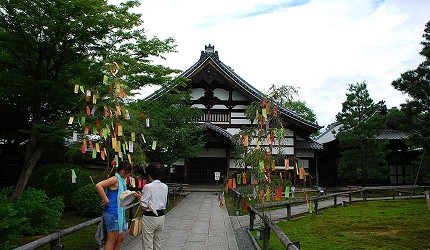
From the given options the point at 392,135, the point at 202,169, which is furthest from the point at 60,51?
the point at 392,135

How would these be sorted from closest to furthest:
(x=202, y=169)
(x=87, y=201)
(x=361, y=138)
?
(x=87, y=201), (x=361, y=138), (x=202, y=169)

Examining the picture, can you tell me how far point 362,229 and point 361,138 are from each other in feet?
41.0

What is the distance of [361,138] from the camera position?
21.8 m

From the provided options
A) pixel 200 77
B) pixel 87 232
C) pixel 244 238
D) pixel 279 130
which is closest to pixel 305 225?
pixel 244 238

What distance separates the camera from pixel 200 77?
2472 cm

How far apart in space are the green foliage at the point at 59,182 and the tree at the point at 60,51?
1.09 m

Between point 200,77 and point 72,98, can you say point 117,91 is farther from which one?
point 200,77

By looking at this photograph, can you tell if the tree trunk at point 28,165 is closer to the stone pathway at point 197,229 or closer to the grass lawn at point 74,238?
the grass lawn at point 74,238

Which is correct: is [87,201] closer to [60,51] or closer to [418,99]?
[60,51]

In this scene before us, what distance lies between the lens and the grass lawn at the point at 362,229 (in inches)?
333

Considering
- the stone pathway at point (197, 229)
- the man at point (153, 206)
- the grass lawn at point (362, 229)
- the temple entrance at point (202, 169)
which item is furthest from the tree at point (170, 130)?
the temple entrance at point (202, 169)

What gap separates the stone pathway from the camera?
840 centimetres

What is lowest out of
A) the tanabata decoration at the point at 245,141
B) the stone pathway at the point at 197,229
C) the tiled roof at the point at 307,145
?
the stone pathway at the point at 197,229

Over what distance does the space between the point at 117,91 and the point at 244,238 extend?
5.00 m
